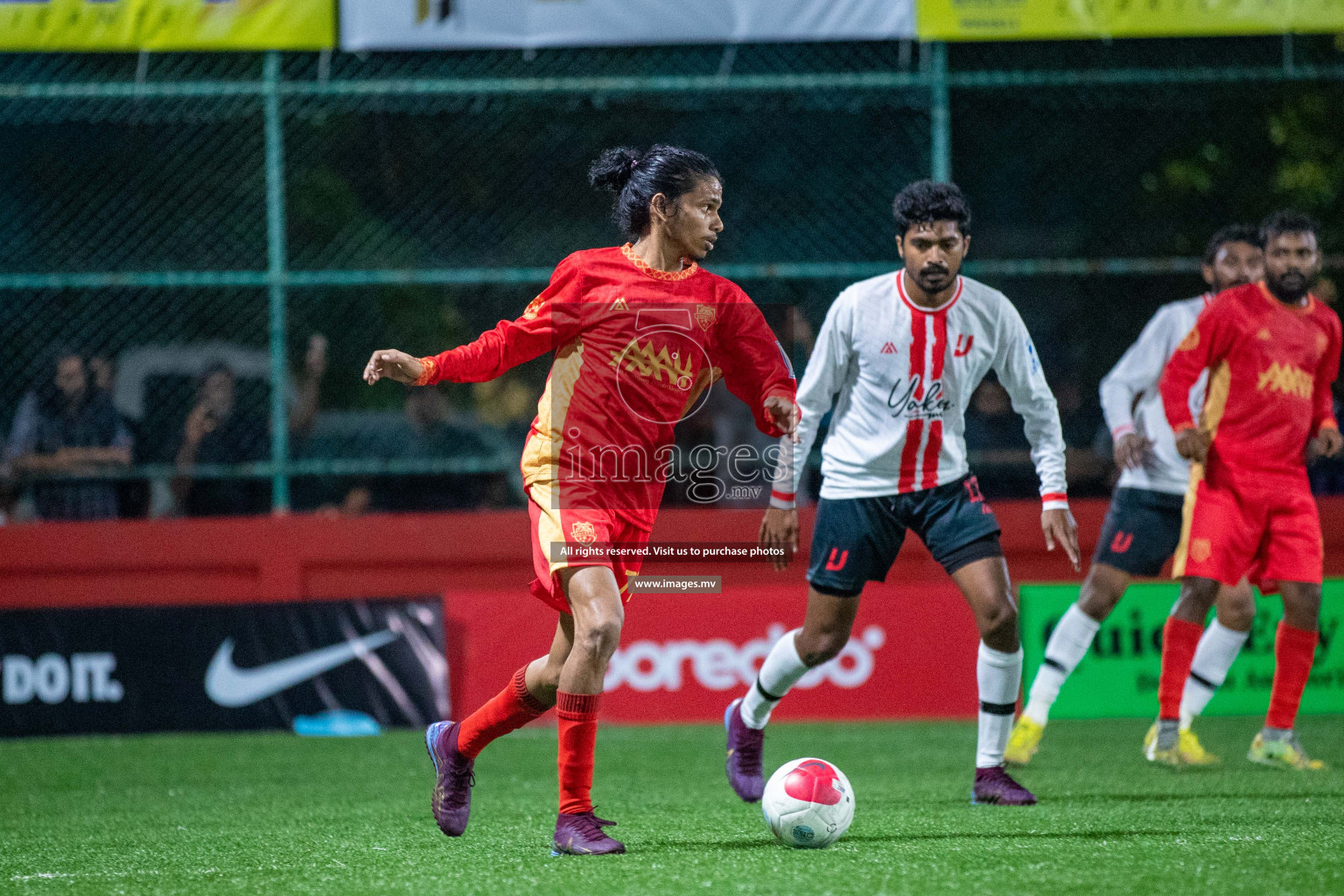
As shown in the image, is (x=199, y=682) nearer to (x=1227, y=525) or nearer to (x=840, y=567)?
(x=840, y=567)

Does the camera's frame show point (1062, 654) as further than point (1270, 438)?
Yes

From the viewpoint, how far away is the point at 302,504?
33.1ft

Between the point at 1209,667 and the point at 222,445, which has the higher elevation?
the point at 222,445

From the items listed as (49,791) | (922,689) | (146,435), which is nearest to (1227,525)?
(922,689)

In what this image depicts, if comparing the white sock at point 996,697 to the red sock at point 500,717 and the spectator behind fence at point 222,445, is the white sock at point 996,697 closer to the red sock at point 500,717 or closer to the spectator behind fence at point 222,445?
the red sock at point 500,717

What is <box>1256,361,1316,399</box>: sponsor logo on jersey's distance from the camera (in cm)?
676

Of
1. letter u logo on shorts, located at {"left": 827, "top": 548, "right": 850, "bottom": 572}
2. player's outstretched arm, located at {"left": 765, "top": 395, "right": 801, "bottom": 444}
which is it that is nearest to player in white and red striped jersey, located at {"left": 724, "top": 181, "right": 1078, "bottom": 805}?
letter u logo on shorts, located at {"left": 827, "top": 548, "right": 850, "bottom": 572}

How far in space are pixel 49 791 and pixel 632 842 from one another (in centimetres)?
321

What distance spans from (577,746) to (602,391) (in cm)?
106

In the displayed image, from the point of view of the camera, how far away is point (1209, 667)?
7.09m

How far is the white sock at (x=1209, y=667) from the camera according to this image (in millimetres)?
7035

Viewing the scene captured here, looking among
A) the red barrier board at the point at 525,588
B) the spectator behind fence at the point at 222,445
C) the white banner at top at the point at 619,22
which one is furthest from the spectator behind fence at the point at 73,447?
the white banner at top at the point at 619,22

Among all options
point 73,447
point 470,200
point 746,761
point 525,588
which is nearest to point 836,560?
point 746,761

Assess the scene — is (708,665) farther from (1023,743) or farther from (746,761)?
(746,761)
